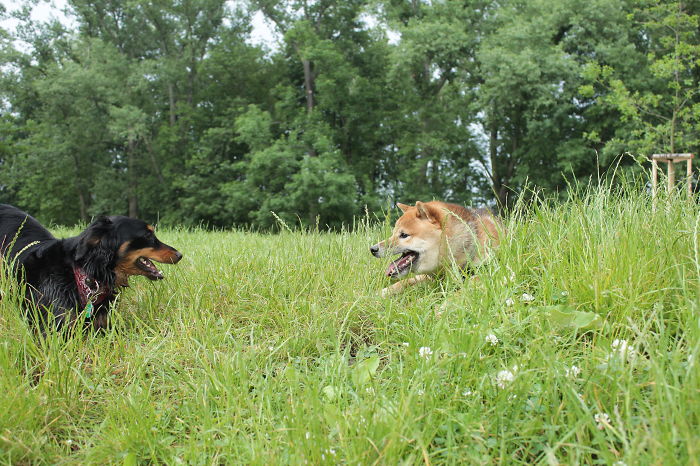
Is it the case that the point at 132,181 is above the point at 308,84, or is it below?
below

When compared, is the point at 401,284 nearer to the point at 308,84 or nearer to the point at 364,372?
the point at 364,372

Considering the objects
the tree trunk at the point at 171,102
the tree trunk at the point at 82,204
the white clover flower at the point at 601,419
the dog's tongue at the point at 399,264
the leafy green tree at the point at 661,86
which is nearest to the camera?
the white clover flower at the point at 601,419

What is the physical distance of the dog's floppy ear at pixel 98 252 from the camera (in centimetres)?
351

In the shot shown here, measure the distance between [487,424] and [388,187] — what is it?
78.2ft

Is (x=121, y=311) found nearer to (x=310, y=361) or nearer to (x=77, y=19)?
(x=310, y=361)

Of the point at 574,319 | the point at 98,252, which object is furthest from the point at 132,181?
the point at 574,319

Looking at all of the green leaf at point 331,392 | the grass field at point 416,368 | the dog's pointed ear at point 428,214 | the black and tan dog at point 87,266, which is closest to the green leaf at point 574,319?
the grass field at point 416,368

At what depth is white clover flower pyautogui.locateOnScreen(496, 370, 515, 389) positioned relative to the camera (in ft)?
6.82

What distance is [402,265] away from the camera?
4043 millimetres

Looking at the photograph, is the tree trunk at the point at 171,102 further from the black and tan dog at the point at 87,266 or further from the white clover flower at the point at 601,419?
the white clover flower at the point at 601,419

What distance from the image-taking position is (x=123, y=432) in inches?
86.5

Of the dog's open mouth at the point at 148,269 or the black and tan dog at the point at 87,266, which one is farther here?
the dog's open mouth at the point at 148,269

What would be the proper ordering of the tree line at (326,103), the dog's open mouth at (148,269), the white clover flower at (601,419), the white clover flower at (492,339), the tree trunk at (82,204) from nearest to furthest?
the white clover flower at (601,419) → the white clover flower at (492,339) → the dog's open mouth at (148,269) → the tree line at (326,103) → the tree trunk at (82,204)

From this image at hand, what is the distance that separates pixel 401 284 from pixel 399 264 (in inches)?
8.7
